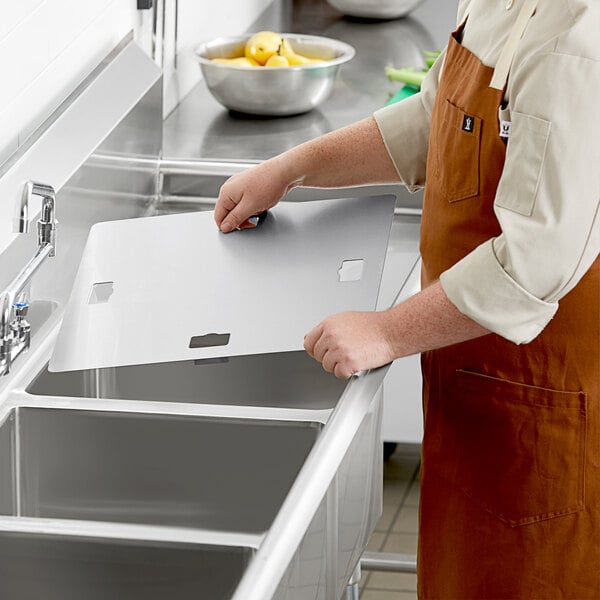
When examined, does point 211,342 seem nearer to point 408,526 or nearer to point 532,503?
point 532,503

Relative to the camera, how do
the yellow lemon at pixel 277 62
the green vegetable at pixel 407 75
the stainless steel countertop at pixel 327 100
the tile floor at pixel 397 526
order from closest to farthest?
the stainless steel countertop at pixel 327 100
the yellow lemon at pixel 277 62
the green vegetable at pixel 407 75
the tile floor at pixel 397 526

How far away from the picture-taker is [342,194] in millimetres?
2363

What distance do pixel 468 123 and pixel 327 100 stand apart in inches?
53.6

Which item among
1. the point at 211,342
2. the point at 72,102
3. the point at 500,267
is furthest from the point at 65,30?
the point at 500,267

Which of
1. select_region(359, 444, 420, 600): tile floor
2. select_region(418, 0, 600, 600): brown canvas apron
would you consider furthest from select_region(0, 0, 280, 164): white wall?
select_region(359, 444, 420, 600): tile floor

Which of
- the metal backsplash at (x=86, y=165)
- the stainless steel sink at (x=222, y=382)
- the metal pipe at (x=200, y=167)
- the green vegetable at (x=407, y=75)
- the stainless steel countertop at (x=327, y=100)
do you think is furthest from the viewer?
the green vegetable at (x=407, y=75)

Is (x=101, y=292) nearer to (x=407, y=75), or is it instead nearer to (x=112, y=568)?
(x=112, y=568)

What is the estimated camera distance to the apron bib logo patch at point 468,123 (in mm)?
1518

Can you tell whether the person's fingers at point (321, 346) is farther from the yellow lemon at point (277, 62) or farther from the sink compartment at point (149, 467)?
the yellow lemon at point (277, 62)

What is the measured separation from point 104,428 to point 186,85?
140 cm

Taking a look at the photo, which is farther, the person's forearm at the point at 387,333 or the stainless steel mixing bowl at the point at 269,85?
the stainless steel mixing bowl at the point at 269,85

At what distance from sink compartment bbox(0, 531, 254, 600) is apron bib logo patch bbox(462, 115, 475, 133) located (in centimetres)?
56

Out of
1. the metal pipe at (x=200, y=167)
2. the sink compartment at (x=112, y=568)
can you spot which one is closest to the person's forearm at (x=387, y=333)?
the sink compartment at (x=112, y=568)

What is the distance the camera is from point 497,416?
160 centimetres
